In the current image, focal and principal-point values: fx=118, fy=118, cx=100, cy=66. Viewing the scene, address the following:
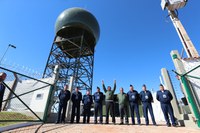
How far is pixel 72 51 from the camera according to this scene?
41.5 feet

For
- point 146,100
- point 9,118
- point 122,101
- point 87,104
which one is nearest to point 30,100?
point 9,118

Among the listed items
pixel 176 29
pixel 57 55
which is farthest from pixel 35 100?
pixel 176 29

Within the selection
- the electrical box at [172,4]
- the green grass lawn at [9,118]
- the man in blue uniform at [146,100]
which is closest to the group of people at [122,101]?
the man in blue uniform at [146,100]

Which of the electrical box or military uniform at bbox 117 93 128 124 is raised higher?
the electrical box

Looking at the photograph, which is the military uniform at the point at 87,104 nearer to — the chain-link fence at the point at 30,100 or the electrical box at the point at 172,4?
the chain-link fence at the point at 30,100

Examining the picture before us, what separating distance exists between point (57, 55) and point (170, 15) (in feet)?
38.3

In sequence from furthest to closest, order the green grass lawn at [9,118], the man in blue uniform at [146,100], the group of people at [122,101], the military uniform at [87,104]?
1. the military uniform at [87,104]
2. the man in blue uniform at [146,100]
3. the group of people at [122,101]
4. the green grass lawn at [9,118]

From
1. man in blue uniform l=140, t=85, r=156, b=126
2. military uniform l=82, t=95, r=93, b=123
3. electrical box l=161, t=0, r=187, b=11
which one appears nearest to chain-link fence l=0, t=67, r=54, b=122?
military uniform l=82, t=95, r=93, b=123

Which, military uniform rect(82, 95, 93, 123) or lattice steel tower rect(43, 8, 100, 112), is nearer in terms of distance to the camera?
military uniform rect(82, 95, 93, 123)

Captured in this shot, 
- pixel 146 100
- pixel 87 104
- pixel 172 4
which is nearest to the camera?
pixel 146 100

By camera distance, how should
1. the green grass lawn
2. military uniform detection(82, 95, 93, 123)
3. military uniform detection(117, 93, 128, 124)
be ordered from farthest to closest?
military uniform detection(82, 95, 93, 123) → military uniform detection(117, 93, 128, 124) → the green grass lawn

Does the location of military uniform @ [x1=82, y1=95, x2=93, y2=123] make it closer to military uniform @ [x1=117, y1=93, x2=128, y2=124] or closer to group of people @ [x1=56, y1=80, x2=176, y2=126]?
group of people @ [x1=56, y1=80, x2=176, y2=126]

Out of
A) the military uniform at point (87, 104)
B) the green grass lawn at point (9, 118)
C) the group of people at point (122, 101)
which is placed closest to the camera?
the green grass lawn at point (9, 118)

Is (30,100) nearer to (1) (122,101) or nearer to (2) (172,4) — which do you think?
(1) (122,101)
